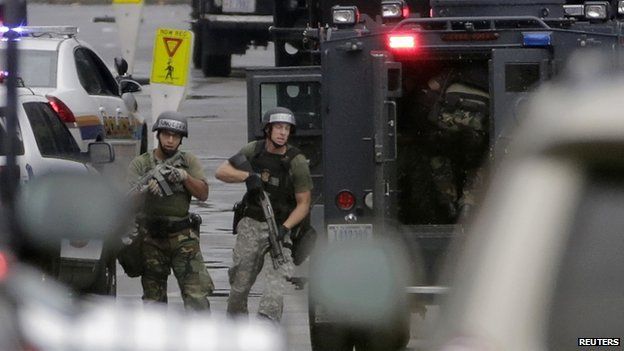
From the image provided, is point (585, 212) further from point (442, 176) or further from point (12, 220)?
point (442, 176)

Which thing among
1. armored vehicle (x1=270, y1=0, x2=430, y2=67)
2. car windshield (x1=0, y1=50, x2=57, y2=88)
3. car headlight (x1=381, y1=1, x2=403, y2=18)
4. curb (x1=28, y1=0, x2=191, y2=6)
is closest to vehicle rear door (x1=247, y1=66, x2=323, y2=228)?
armored vehicle (x1=270, y1=0, x2=430, y2=67)

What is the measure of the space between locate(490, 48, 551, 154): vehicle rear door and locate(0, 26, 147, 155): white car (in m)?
5.54

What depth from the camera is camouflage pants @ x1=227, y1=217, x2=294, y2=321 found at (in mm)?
10820

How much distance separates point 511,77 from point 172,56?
648cm

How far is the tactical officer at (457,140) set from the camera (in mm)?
10695

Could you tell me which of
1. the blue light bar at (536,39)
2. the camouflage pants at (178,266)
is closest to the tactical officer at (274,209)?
the camouflage pants at (178,266)

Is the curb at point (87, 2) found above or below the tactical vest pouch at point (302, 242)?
above

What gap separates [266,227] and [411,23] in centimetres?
170

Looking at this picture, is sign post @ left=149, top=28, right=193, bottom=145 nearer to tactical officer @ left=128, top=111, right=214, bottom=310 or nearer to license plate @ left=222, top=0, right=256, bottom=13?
tactical officer @ left=128, top=111, right=214, bottom=310

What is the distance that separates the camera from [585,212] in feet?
9.54

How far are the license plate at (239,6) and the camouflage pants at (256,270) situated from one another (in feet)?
59.8

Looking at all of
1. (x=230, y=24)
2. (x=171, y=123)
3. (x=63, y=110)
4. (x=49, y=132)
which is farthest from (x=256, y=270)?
(x=230, y=24)

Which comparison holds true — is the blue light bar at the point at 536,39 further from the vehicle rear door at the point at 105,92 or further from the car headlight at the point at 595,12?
the vehicle rear door at the point at 105,92

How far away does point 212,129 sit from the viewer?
25.3 m
